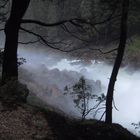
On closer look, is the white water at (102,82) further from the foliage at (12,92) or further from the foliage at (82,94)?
the foliage at (12,92)

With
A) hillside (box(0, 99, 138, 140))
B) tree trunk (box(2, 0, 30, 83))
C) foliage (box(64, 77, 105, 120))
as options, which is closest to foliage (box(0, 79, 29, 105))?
hillside (box(0, 99, 138, 140))

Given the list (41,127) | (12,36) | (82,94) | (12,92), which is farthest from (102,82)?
(41,127)

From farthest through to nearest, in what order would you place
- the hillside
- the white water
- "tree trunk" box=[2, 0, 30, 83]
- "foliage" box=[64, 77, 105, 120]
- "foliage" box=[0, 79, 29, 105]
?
the white water → "foliage" box=[64, 77, 105, 120] → "tree trunk" box=[2, 0, 30, 83] → "foliage" box=[0, 79, 29, 105] → the hillside

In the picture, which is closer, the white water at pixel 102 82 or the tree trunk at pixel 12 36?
the tree trunk at pixel 12 36

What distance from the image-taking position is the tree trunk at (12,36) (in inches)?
371

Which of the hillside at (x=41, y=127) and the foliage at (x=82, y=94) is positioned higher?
the foliage at (x=82, y=94)

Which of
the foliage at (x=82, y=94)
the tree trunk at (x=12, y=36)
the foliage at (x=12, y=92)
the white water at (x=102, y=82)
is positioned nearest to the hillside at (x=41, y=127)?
the foliage at (x=12, y=92)

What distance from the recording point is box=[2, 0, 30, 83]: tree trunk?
941 centimetres

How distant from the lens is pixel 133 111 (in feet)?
80.9

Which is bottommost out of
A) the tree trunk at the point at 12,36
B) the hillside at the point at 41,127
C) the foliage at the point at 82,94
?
the hillside at the point at 41,127

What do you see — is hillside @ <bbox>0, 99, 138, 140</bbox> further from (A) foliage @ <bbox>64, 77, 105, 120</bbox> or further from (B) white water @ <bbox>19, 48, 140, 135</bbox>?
(B) white water @ <bbox>19, 48, 140, 135</bbox>

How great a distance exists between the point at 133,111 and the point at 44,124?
17720mm

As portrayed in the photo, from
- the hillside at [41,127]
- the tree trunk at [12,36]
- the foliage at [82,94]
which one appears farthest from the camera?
the foliage at [82,94]

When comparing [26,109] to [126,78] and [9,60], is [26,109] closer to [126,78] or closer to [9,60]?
[9,60]
